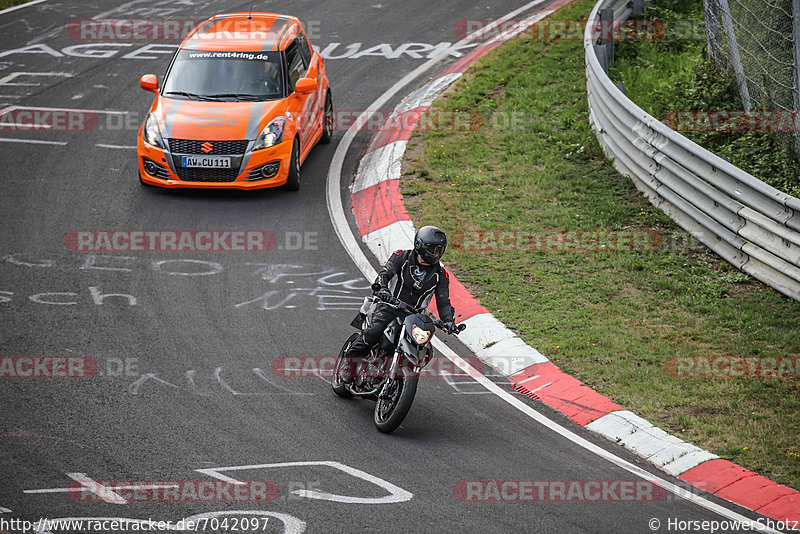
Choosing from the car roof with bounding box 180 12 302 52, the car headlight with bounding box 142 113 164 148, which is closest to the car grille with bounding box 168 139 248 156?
the car headlight with bounding box 142 113 164 148

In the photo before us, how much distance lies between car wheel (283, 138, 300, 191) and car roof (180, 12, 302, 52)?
1828 millimetres

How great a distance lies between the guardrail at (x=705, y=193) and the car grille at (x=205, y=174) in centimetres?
564

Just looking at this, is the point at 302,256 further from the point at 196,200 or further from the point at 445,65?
the point at 445,65

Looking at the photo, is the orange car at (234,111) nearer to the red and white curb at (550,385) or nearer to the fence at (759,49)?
the red and white curb at (550,385)

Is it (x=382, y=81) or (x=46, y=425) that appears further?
(x=382, y=81)

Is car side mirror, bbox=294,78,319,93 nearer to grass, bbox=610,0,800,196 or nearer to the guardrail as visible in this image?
the guardrail

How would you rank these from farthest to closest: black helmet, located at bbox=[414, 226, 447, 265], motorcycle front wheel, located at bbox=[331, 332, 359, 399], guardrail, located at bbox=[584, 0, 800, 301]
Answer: guardrail, located at bbox=[584, 0, 800, 301], motorcycle front wheel, located at bbox=[331, 332, 359, 399], black helmet, located at bbox=[414, 226, 447, 265]

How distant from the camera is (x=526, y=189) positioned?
12.4 metres

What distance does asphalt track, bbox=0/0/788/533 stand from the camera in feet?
20.5

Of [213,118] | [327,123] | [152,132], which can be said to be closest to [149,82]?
[152,132]

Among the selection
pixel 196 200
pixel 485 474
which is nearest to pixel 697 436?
pixel 485 474

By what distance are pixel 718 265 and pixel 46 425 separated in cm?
761

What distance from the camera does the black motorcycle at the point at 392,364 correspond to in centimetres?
713

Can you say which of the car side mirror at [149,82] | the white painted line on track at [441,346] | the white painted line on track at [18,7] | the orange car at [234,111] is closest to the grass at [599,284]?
the white painted line on track at [441,346]
